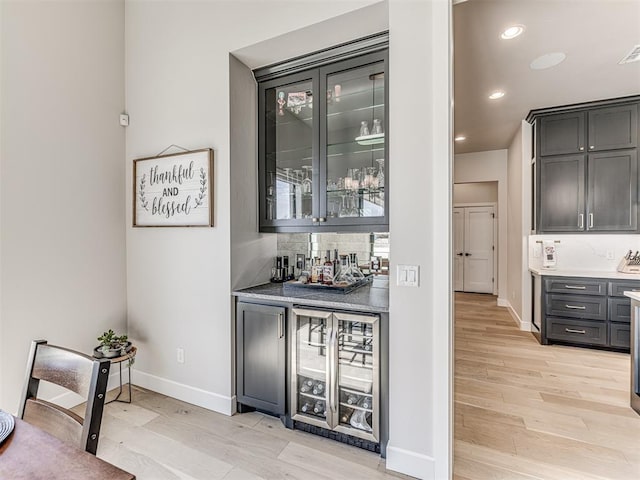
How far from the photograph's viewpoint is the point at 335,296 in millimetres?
2129

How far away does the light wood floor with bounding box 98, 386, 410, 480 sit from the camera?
1.77 metres

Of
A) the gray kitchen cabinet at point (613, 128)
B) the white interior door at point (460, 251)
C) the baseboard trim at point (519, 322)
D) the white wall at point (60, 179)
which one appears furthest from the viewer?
the white interior door at point (460, 251)

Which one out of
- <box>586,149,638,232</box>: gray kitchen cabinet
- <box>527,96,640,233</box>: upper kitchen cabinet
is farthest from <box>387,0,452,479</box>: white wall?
<box>586,149,638,232</box>: gray kitchen cabinet

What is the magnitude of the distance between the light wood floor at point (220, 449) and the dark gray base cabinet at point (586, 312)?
3161mm

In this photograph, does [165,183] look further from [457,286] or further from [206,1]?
[457,286]

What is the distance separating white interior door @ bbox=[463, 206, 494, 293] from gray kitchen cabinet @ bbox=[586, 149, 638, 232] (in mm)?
3177

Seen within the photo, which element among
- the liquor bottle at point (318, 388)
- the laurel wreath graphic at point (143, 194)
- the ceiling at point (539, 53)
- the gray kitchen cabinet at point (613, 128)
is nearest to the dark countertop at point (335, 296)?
the liquor bottle at point (318, 388)

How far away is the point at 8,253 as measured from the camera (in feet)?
6.95

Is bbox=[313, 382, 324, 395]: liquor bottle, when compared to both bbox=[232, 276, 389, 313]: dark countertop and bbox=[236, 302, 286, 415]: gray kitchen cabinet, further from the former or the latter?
bbox=[232, 276, 389, 313]: dark countertop

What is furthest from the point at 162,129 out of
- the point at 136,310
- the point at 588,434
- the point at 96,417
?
the point at 588,434

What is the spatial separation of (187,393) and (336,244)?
1697 mm

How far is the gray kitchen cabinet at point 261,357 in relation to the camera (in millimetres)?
2191

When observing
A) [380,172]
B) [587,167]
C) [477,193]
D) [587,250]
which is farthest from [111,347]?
[477,193]

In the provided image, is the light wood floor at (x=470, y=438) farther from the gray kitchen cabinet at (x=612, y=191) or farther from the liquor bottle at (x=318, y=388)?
the gray kitchen cabinet at (x=612, y=191)
